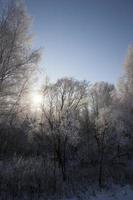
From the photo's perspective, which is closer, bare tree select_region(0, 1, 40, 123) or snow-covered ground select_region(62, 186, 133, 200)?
snow-covered ground select_region(62, 186, 133, 200)

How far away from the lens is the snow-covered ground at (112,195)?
29.1ft

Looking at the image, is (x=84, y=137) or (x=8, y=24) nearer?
(x=8, y=24)

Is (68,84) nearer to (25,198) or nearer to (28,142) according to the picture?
(28,142)

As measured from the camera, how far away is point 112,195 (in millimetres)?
9492

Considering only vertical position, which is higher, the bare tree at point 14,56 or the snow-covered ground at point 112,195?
the bare tree at point 14,56

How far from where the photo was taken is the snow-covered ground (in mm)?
8856

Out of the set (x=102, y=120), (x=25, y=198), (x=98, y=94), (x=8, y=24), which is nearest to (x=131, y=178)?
(x=102, y=120)

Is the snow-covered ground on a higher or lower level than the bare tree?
lower

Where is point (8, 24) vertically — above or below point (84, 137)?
above

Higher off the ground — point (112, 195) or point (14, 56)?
point (14, 56)

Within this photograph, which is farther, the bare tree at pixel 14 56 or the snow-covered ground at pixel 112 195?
the bare tree at pixel 14 56

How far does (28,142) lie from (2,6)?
16654 mm

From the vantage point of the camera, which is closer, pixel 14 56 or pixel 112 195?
pixel 112 195

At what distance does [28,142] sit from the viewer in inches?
931
